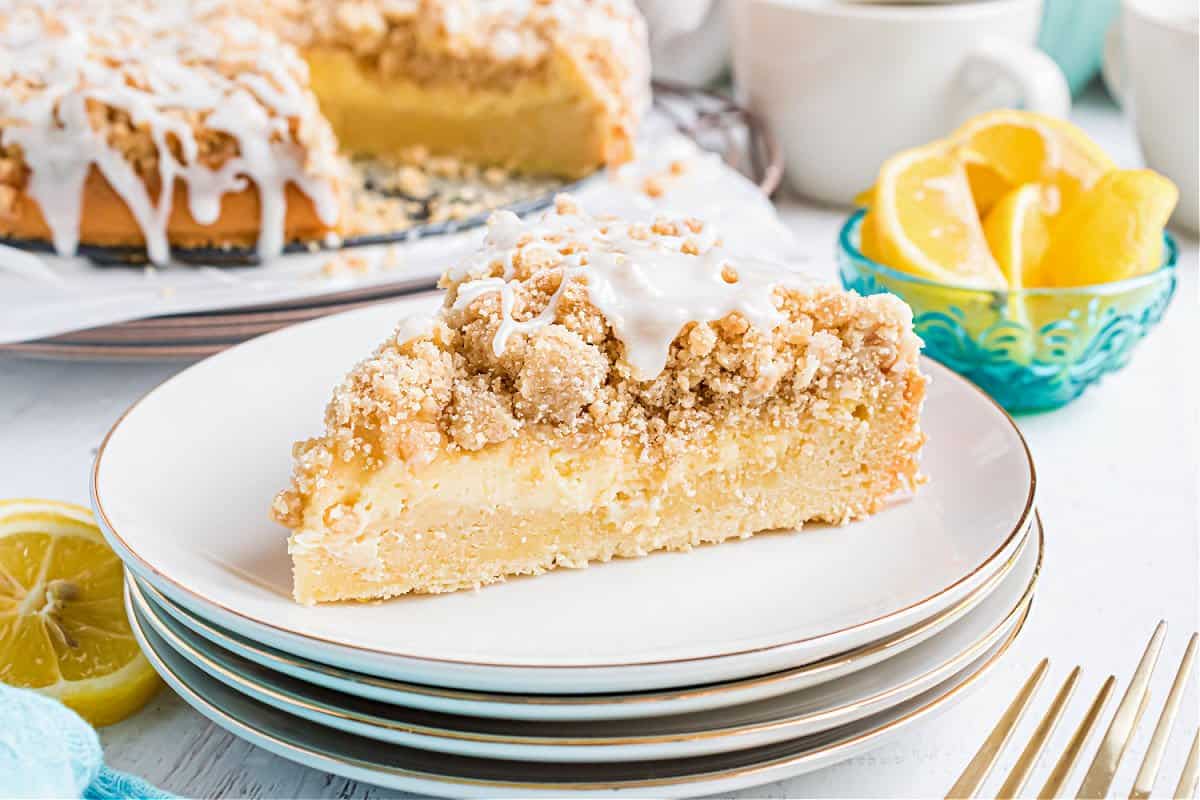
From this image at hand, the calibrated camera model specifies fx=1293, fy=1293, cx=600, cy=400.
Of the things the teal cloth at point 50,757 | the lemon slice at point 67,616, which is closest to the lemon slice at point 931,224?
the lemon slice at point 67,616

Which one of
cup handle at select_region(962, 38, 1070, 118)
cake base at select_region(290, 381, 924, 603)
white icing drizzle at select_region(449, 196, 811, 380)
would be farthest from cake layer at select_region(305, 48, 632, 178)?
cake base at select_region(290, 381, 924, 603)

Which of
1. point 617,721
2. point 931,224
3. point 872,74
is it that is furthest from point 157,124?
point 617,721

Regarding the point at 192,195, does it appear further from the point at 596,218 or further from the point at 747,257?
the point at 747,257

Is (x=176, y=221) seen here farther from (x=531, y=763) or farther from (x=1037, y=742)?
(x=1037, y=742)

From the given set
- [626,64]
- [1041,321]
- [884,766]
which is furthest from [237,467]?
[626,64]

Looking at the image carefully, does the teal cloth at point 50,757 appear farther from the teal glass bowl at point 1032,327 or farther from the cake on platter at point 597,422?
the teal glass bowl at point 1032,327

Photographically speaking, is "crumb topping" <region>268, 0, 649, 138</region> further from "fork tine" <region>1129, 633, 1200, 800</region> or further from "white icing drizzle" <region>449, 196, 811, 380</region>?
"fork tine" <region>1129, 633, 1200, 800</region>

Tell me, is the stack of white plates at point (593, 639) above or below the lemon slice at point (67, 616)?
above
